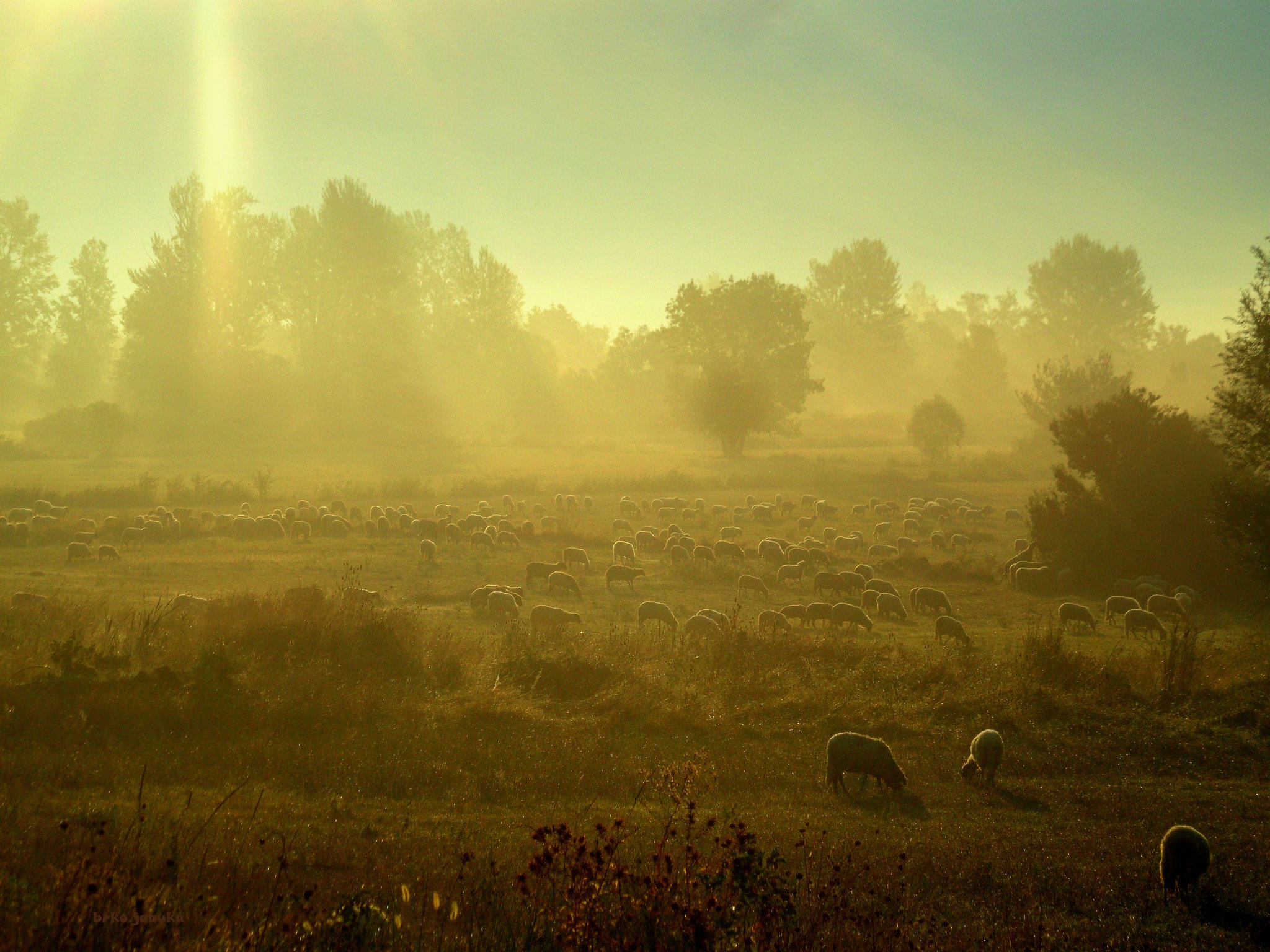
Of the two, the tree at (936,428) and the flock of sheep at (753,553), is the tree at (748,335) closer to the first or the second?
the tree at (936,428)

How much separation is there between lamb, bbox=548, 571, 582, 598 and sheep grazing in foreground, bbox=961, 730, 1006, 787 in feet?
43.4

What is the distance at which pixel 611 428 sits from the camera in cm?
8594

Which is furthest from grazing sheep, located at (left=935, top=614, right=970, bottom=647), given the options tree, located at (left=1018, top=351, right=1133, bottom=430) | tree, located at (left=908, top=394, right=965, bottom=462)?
tree, located at (left=1018, top=351, right=1133, bottom=430)

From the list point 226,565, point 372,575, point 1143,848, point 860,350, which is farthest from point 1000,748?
point 860,350

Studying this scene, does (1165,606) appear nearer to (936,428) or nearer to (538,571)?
(538,571)

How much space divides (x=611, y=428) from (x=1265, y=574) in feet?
238

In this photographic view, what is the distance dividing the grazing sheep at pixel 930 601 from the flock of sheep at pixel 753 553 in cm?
3

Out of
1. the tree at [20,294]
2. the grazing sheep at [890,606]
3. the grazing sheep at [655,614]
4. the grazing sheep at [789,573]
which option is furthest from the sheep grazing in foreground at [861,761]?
the tree at [20,294]

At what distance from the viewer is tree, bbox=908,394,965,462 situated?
58.3m

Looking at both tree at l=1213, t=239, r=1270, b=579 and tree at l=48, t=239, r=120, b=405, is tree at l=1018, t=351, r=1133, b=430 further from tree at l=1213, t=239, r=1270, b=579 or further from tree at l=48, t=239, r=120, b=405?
tree at l=48, t=239, r=120, b=405

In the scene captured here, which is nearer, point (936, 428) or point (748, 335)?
point (936, 428)

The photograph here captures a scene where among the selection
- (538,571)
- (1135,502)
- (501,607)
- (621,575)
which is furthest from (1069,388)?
(501,607)

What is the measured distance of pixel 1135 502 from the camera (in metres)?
25.7

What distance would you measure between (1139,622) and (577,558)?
15.2 metres
